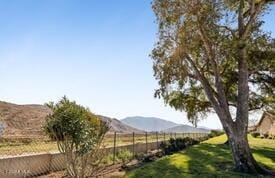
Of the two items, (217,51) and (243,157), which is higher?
(217,51)

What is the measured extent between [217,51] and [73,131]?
827 centimetres

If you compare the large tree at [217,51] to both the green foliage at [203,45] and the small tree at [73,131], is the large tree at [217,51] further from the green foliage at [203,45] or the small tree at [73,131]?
the small tree at [73,131]

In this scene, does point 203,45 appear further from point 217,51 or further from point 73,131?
point 73,131

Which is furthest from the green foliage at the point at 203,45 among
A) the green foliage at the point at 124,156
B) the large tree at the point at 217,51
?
the green foliage at the point at 124,156

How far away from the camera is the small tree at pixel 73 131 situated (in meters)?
13.5

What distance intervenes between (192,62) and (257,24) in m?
3.39

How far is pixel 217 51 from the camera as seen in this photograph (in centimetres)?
1886

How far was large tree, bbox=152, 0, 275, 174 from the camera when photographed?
17578 mm

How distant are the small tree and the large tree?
20.5 feet

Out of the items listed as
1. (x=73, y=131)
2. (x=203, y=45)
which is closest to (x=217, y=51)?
(x=203, y=45)

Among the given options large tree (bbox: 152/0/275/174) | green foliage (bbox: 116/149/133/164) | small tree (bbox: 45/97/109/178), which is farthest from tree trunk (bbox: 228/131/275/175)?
green foliage (bbox: 116/149/133/164)

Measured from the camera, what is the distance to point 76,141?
13.7 m

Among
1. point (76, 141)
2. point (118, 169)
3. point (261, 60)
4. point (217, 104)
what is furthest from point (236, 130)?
point (76, 141)

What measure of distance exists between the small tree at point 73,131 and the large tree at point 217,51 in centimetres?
625
